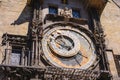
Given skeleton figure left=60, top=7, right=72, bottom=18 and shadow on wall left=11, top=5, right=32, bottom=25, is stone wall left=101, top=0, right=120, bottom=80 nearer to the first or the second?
skeleton figure left=60, top=7, right=72, bottom=18

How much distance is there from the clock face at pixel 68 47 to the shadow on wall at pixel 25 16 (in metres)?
1.52

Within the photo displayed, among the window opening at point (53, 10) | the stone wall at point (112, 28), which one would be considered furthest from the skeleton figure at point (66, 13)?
the stone wall at point (112, 28)

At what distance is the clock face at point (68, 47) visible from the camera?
1428cm

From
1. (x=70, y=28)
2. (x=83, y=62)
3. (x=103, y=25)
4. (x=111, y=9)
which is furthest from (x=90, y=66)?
(x=111, y=9)

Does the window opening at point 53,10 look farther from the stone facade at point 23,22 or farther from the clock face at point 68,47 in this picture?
the clock face at point 68,47

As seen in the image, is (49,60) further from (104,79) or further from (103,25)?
(103,25)

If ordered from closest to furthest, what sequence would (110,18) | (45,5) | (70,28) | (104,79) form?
(104,79)
(70,28)
(45,5)
(110,18)

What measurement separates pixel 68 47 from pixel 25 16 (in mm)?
3107

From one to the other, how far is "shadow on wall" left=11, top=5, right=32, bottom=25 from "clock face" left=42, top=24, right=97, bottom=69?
1522 mm

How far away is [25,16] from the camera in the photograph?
16.1 m

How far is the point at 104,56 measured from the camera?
48.6 ft

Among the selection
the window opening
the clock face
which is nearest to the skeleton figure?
the window opening

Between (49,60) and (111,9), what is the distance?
672cm

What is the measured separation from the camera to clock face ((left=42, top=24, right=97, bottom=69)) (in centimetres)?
1428
